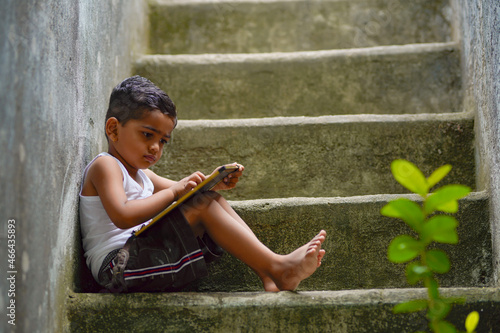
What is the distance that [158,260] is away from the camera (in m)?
1.57

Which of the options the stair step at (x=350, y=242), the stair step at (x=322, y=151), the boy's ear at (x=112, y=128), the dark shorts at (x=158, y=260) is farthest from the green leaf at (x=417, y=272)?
the stair step at (x=322, y=151)

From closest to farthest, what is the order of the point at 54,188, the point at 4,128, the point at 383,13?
the point at 4,128 → the point at 54,188 → the point at 383,13

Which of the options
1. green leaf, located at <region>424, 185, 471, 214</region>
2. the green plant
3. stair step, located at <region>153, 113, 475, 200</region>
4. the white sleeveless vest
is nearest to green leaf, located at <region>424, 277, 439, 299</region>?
the green plant

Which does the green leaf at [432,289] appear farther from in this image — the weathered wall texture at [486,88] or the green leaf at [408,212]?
the weathered wall texture at [486,88]

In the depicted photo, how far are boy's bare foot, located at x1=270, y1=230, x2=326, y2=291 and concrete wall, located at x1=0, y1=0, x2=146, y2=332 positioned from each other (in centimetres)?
59

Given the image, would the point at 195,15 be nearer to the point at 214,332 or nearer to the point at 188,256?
the point at 188,256

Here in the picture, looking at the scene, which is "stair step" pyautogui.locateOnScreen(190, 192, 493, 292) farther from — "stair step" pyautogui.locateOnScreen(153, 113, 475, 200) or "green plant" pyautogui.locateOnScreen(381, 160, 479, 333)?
"green plant" pyautogui.locateOnScreen(381, 160, 479, 333)

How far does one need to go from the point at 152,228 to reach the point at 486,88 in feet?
4.02

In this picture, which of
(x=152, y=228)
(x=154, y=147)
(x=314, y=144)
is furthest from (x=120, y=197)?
(x=314, y=144)

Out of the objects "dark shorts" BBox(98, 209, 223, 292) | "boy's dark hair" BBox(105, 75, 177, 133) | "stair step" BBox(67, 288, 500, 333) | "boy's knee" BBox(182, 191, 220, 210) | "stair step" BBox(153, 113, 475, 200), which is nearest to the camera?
"stair step" BBox(67, 288, 500, 333)

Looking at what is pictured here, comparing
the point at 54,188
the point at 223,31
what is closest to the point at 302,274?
the point at 54,188

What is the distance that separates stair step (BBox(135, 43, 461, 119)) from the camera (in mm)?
2576

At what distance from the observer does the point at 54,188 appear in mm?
1388

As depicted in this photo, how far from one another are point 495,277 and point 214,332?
2.93ft
